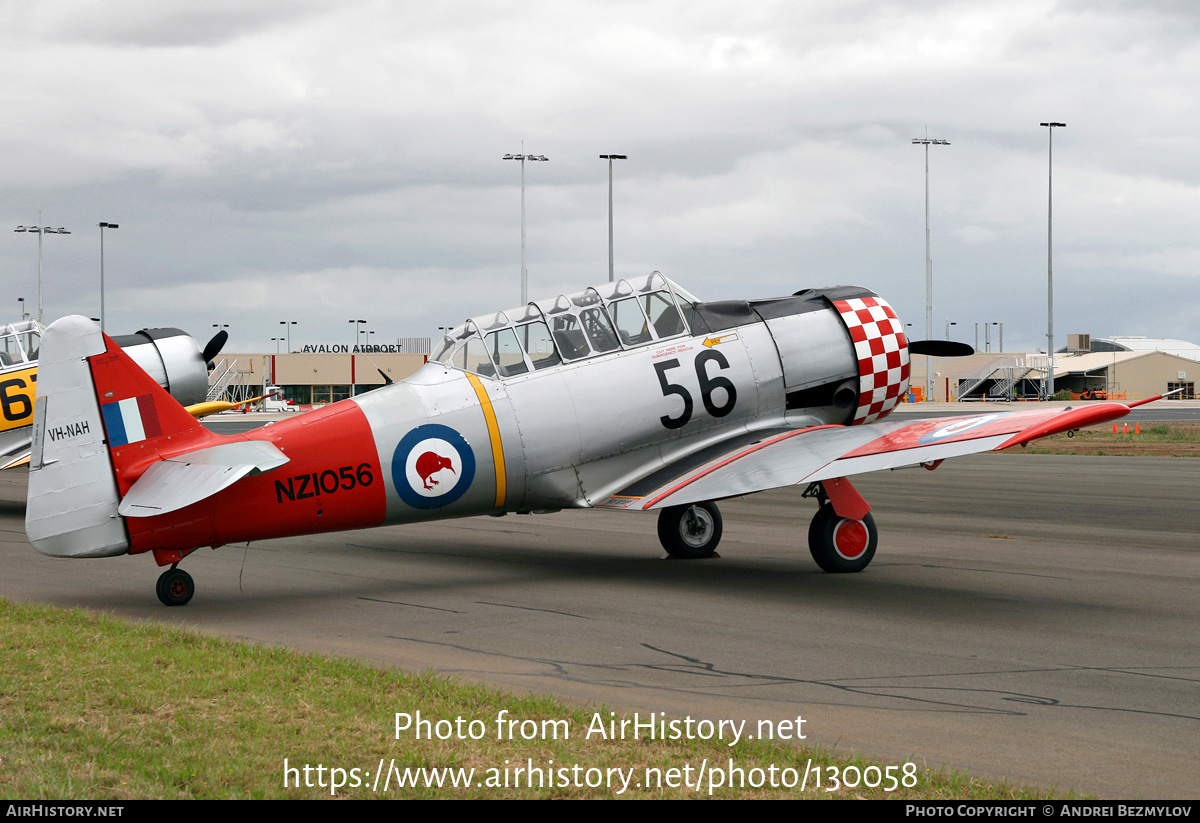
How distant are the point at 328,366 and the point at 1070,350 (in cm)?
7359

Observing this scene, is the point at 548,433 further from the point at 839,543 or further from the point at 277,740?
the point at 277,740

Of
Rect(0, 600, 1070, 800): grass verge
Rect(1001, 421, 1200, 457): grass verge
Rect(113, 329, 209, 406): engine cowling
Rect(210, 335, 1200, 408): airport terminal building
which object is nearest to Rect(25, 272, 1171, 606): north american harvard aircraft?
Rect(0, 600, 1070, 800): grass verge

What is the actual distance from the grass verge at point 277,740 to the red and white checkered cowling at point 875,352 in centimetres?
748

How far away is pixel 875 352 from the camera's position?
1303 centimetres

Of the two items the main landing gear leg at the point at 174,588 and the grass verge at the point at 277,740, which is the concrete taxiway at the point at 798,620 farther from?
the grass verge at the point at 277,740

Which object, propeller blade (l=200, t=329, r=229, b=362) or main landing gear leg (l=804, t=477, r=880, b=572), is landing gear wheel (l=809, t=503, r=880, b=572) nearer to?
main landing gear leg (l=804, t=477, r=880, b=572)

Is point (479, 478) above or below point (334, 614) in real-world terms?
above

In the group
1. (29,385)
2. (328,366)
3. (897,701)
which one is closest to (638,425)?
(897,701)

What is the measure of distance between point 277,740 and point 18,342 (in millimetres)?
16686

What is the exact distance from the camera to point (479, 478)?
10.9 m

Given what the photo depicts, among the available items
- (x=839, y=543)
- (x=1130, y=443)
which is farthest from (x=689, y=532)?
(x=1130, y=443)

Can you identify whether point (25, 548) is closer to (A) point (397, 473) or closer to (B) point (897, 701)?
(A) point (397, 473)
